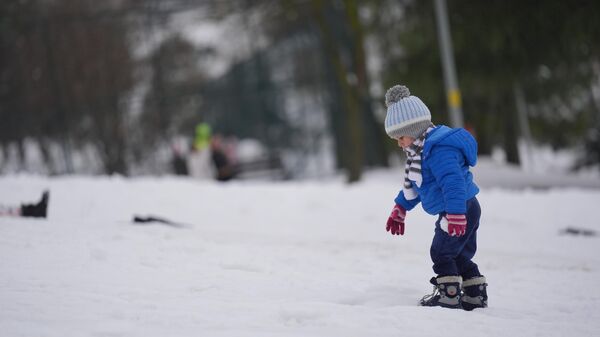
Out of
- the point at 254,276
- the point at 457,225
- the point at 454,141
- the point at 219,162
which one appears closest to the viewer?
the point at 457,225

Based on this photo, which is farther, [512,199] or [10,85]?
[10,85]

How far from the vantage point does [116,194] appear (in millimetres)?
9648

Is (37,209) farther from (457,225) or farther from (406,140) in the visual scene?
(457,225)

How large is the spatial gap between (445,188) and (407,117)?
563mm

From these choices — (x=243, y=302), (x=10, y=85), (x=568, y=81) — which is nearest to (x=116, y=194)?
(x=243, y=302)

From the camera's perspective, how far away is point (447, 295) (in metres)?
4.32

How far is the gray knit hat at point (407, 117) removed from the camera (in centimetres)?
441

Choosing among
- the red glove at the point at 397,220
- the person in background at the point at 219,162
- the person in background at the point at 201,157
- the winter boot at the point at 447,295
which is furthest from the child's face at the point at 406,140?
the person in background at the point at 219,162

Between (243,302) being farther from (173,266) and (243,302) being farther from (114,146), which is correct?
(114,146)

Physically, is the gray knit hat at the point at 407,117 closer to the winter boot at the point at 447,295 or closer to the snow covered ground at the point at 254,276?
the winter boot at the point at 447,295

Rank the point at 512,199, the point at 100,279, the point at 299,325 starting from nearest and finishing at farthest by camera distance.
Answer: the point at 299,325 < the point at 100,279 < the point at 512,199

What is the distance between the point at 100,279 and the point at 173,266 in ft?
2.21

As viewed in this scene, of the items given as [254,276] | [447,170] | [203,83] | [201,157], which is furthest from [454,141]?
[203,83]

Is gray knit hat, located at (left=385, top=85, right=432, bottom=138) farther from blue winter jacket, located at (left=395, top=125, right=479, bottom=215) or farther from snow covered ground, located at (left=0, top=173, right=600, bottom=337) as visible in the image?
snow covered ground, located at (left=0, top=173, right=600, bottom=337)
